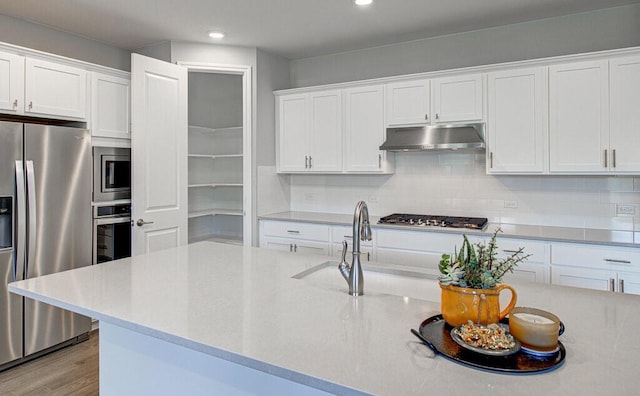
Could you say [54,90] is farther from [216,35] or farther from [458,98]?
[458,98]

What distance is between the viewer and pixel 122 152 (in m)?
3.64

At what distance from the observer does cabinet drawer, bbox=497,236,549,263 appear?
297 centimetres

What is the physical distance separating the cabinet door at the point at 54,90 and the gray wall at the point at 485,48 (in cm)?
222

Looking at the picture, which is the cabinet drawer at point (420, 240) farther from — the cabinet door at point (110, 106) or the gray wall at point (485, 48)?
the cabinet door at point (110, 106)

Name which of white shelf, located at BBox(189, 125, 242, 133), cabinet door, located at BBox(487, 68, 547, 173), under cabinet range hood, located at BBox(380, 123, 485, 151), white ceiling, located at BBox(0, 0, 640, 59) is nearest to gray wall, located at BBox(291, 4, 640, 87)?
white ceiling, located at BBox(0, 0, 640, 59)

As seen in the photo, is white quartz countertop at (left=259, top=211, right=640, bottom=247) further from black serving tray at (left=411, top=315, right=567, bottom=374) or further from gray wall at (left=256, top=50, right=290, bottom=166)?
black serving tray at (left=411, top=315, right=567, bottom=374)

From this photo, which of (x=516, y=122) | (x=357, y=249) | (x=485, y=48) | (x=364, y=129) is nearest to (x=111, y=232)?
(x=364, y=129)

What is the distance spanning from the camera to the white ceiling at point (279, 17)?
312 centimetres

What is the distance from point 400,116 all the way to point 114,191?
2613 mm

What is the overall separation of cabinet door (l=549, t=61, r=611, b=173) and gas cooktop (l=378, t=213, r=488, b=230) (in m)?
0.70

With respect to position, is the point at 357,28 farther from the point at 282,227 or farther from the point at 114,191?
the point at 114,191

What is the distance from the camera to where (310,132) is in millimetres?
4266

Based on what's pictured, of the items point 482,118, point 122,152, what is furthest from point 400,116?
point 122,152

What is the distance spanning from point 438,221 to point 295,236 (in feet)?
4.51
